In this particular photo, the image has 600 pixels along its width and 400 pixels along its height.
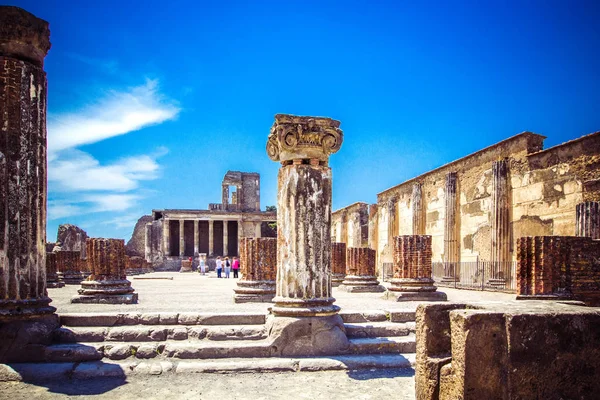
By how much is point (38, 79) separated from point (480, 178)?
668 inches

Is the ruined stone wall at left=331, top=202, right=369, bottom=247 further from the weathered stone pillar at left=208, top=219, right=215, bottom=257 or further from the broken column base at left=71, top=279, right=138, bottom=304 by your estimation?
the broken column base at left=71, top=279, right=138, bottom=304

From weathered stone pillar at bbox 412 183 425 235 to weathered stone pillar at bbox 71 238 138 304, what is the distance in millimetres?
16548

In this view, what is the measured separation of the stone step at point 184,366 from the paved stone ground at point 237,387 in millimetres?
145

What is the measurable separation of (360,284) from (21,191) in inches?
399

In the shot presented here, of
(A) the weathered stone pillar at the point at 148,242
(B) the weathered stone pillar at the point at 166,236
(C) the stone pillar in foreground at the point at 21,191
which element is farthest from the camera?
(A) the weathered stone pillar at the point at 148,242

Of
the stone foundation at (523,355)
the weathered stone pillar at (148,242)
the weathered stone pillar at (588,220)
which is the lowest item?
the weathered stone pillar at (148,242)

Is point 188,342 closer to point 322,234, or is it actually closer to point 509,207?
point 322,234

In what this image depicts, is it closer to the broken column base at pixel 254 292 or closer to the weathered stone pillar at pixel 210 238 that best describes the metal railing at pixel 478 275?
the broken column base at pixel 254 292

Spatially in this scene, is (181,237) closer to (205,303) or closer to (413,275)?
(205,303)

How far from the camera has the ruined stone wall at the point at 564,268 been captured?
8.89 m

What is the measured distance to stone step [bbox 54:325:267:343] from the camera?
676cm

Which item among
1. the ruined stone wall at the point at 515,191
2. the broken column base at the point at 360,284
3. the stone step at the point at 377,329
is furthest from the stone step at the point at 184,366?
the ruined stone wall at the point at 515,191

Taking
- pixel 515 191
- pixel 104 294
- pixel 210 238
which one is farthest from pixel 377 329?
pixel 210 238

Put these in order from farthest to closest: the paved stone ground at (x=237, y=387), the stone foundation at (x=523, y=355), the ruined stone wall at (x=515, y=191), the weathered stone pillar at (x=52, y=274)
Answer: the weathered stone pillar at (x=52, y=274), the ruined stone wall at (x=515, y=191), the paved stone ground at (x=237, y=387), the stone foundation at (x=523, y=355)
